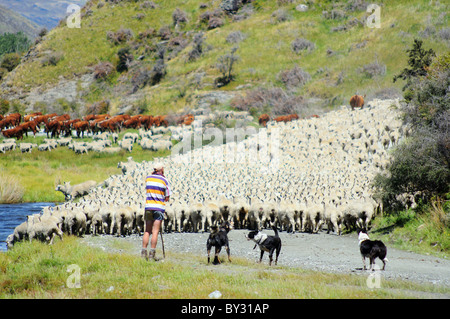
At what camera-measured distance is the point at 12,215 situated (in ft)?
80.5

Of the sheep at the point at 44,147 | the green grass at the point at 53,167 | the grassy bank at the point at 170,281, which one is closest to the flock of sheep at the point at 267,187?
the green grass at the point at 53,167

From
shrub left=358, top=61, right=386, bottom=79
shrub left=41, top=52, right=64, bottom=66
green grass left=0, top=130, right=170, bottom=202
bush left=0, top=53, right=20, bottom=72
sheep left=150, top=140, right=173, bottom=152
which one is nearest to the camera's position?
green grass left=0, top=130, right=170, bottom=202

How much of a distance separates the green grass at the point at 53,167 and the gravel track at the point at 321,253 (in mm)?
16067

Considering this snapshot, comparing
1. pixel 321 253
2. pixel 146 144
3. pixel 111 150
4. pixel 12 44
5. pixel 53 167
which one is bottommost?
pixel 321 253

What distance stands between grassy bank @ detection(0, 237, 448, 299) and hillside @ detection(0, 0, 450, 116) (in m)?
35.0

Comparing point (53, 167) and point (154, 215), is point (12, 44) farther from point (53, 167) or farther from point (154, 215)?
point (154, 215)

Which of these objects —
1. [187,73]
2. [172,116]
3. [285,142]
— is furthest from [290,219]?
[187,73]

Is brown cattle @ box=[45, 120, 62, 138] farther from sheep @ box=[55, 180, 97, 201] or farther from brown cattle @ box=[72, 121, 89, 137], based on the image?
sheep @ box=[55, 180, 97, 201]

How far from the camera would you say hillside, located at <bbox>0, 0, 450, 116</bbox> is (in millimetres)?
53250

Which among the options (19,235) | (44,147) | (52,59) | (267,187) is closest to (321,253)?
(267,187)

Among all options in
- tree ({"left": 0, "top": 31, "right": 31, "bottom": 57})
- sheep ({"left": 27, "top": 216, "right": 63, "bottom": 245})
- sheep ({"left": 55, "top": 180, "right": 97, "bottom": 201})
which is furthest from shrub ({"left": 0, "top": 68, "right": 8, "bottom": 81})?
sheep ({"left": 27, "top": 216, "right": 63, "bottom": 245})

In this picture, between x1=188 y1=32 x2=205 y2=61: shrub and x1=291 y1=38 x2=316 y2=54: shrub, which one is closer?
x1=291 y1=38 x2=316 y2=54: shrub

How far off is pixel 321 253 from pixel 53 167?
28.0 m

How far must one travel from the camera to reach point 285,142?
3169 cm
